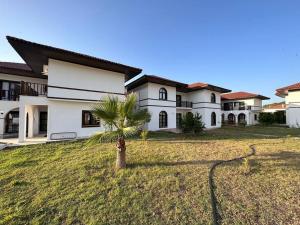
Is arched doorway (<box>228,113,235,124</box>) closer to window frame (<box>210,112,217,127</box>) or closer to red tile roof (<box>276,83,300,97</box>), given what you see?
red tile roof (<box>276,83,300,97</box>)

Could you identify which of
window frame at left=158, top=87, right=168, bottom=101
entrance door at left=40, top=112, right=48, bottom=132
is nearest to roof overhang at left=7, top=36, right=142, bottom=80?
entrance door at left=40, top=112, right=48, bottom=132

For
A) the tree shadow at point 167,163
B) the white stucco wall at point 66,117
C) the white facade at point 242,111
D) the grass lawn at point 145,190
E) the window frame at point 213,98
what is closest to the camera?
the grass lawn at point 145,190

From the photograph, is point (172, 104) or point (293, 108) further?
point (293, 108)

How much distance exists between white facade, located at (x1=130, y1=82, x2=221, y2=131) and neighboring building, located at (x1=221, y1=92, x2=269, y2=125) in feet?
37.2

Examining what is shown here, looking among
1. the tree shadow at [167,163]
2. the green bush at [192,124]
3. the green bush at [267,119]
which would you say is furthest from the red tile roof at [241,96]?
the tree shadow at [167,163]

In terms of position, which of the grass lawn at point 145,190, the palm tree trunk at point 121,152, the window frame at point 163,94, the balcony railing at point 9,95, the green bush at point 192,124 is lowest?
the grass lawn at point 145,190

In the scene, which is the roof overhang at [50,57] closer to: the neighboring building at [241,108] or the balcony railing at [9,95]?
the balcony railing at [9,95]

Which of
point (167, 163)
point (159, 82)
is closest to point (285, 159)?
point (167, 163)

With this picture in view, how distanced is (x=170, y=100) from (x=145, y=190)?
638 inches

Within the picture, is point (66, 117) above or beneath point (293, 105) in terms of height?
beneath

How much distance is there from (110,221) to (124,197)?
37.3 inches

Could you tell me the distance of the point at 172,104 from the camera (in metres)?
20.8

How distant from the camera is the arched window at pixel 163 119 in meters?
19.9

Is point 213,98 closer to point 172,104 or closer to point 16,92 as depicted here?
point 172,104
